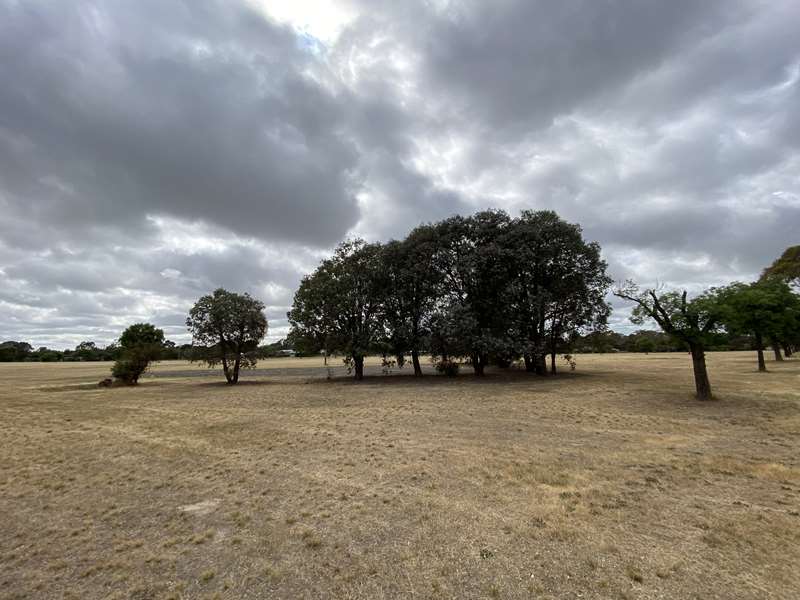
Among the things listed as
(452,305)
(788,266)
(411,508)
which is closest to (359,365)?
(452,305)

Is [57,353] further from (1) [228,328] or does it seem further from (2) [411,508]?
(2) [411,508]

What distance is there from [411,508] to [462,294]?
2778cm

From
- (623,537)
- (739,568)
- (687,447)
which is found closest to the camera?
(739,568)

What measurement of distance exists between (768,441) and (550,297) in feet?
68.5

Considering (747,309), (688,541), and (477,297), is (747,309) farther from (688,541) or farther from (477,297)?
(688,541)

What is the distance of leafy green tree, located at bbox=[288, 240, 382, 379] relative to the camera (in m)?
36.0

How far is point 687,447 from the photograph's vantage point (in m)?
11.3

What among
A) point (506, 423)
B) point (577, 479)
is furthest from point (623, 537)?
point (506, 423)

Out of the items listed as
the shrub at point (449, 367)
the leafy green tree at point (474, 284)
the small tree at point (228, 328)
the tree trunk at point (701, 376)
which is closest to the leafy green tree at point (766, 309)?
the tree trunk at point (701, 376)

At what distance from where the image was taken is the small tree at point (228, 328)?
3672 centimetres

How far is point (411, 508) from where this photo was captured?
7.28 m

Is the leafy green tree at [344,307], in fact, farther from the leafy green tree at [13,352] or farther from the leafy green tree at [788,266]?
the leafy green tree at [13,352]

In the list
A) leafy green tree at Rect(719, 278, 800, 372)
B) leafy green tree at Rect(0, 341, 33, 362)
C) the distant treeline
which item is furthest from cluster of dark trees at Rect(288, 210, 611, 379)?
leafy green tree at Rect(0, 341, 33, 362)

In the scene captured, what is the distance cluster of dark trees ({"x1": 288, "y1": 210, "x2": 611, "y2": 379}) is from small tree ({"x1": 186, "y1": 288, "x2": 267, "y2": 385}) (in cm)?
392
